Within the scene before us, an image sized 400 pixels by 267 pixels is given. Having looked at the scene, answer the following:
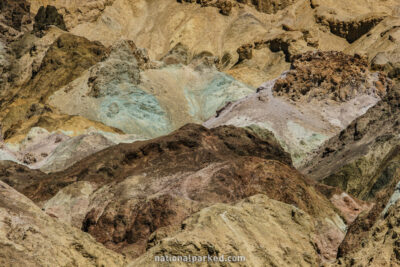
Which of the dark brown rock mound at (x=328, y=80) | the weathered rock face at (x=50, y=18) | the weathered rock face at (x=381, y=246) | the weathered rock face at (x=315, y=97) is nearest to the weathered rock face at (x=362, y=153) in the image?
the weathered rock face at (x=315, y=97)

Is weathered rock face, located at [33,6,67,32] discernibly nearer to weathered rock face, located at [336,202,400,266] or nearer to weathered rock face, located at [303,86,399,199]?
weathered rock face, located at [303,86,399,199]

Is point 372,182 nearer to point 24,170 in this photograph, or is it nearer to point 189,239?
point 24,170

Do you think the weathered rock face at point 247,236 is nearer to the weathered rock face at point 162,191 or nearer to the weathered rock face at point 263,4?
the weathered rock face at point 162,191

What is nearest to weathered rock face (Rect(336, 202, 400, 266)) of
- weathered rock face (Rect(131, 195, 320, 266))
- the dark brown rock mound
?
weathered rock face (Rect(131, 195, 320, 266))

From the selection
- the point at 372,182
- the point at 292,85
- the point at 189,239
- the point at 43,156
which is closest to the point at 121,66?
the point at 292,85

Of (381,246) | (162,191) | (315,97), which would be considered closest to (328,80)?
(315,97)

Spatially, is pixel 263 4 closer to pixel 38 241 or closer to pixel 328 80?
pixel 328 80
